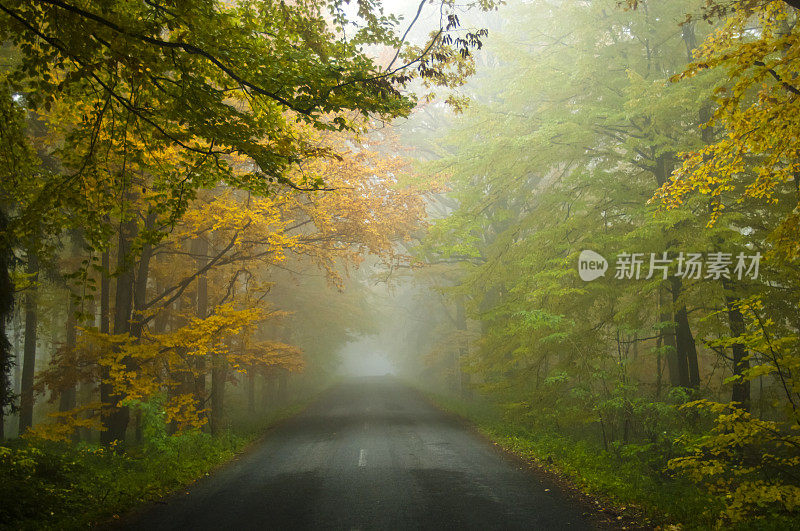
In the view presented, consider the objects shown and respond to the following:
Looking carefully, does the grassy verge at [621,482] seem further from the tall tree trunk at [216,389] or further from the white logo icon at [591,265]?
the tall tree trunk at [216,389]

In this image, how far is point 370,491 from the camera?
7027mm

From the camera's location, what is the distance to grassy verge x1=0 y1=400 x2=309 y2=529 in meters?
5.55

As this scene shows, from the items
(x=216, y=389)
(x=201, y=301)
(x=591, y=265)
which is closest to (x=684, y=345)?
(x=591, y=265)

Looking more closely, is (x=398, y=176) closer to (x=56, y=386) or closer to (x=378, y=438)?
(x=378, y=438)

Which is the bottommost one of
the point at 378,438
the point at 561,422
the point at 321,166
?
the point at 378,438

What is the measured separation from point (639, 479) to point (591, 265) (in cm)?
458

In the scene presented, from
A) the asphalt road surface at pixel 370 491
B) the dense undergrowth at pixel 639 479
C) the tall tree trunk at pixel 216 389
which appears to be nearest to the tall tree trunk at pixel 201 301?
the tall tree trunk at pixel 216 389

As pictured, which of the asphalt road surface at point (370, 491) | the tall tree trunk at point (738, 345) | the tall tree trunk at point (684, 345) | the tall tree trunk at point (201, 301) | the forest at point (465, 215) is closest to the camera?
the forest at point (465, 215)

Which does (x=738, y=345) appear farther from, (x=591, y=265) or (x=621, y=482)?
(x=621, y=482)

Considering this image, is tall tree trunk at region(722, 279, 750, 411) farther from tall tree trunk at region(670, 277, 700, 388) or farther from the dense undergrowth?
the dense undergrowth

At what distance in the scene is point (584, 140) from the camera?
34.7 ft

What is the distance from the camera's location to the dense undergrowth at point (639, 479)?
555cm

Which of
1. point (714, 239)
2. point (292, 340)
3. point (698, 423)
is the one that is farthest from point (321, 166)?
point (292, 340)

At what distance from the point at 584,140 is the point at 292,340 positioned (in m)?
20.0
